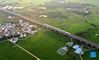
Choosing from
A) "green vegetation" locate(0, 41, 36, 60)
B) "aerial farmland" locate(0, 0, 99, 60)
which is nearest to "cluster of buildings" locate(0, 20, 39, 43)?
"aerial farmland" locate(0, 0, 99, 60)

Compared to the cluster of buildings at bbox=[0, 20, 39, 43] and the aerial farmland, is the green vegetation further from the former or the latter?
the cluster of buildings at bbox=[0, 20, 39, 43]

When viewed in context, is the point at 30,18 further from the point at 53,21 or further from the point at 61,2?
the point at 61,2

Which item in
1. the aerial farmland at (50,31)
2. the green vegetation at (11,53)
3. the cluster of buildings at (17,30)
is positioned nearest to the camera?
the green vegetation at (11,53)

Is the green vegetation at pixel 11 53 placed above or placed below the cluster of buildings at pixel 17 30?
below

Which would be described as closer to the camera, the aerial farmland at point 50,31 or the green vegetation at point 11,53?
the green vegetation at point 11,53

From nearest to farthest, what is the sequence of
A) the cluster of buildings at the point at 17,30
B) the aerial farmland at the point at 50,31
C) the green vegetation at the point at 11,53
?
the green vegetation at the point at 11,53
the aerial farmland at the point at 50,31
the cluster of buildings at the point at 17,30

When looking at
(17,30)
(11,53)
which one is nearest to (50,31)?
(17,30)

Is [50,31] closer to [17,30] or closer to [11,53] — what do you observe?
[17,30]

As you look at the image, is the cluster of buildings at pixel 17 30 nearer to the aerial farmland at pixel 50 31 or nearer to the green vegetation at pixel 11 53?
the aerial farmland at pixel 50 31

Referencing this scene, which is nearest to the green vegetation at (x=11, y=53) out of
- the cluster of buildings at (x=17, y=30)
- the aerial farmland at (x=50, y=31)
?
the aerial farmland at (x=50, y=31)
